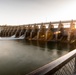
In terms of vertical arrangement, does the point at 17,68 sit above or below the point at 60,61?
below

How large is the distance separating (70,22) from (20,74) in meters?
9.50

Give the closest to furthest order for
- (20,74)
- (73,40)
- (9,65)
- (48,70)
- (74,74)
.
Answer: (48,70), (74,74), (20,74), (9,65), (73,40)

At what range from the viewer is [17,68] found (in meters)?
4.98

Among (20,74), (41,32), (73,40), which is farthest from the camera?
(41,32)

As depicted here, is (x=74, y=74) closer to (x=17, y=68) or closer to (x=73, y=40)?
(x=17, y=68)

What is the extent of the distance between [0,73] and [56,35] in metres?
9.00

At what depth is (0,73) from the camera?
4.57 m

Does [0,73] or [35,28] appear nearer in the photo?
[0,73]

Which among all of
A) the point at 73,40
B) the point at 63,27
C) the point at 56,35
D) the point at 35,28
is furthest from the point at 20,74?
the point at 35,28

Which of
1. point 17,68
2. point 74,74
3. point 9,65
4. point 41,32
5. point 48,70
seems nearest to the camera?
point 48,70

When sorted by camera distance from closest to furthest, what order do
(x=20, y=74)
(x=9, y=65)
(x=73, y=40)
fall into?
1. (x=20, y=74)
2. (x=9, y=65)
3. (x=73, y=40)

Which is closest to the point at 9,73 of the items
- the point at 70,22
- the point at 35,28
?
the point at 70,22

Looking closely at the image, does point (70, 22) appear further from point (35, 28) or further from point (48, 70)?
point (48, 70)

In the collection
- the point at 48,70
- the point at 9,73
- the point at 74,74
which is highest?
the point at 48,70
